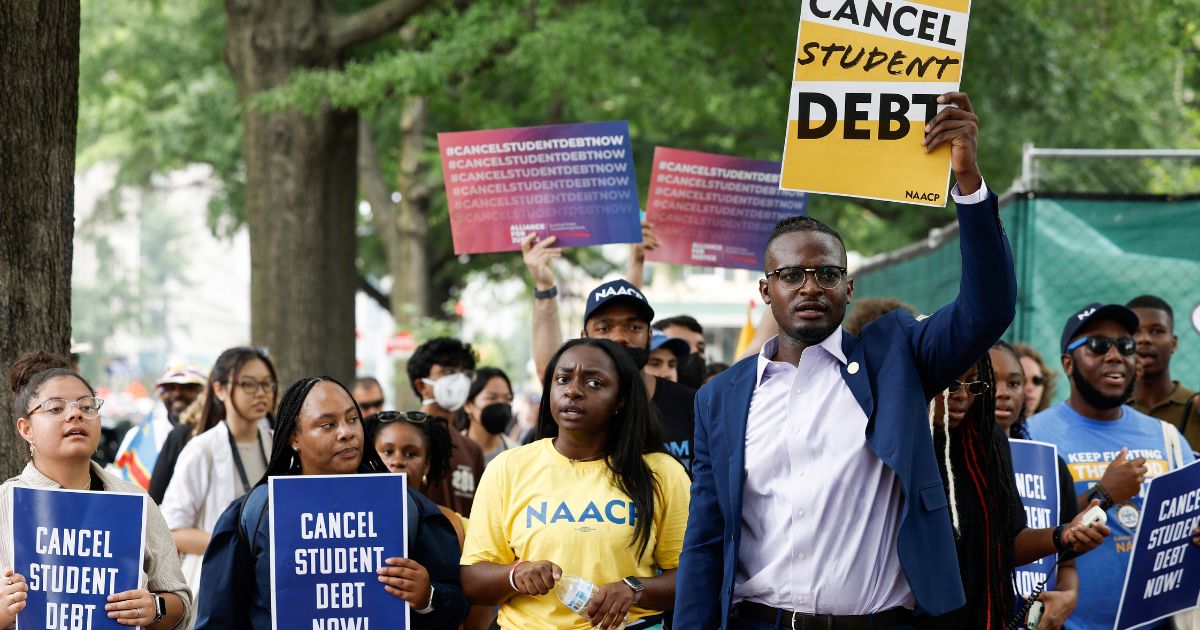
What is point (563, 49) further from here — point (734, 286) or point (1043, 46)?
point (734, 286)

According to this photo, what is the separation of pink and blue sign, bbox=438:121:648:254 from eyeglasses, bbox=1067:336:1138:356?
2420mm

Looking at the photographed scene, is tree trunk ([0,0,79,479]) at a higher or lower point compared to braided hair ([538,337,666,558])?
higher

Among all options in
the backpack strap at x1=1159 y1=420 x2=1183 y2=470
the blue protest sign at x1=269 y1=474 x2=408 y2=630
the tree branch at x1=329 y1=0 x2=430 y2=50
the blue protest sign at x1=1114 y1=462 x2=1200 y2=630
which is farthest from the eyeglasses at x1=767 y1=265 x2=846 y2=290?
the tree branch at x1=329 y1=0 x2=430 y2=50

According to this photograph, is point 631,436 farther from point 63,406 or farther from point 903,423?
point 63,406

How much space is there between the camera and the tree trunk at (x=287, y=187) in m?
13.6

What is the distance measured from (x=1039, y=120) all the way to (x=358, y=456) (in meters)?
16.6

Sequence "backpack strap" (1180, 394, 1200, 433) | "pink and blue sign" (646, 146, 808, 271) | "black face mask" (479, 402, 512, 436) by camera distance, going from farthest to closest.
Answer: "pink and blue sign" (646, 146, 808, 271)
"black face mask" (479, 402, 512, 436)
"backpack strap" (1180, 394, 1200, 433)

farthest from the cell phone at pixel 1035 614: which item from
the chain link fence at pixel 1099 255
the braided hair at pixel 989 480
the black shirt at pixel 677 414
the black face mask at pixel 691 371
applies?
the chain link fence at pixel 1099 255

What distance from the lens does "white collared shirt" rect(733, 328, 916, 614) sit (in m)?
4.05

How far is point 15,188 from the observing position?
6.18 m

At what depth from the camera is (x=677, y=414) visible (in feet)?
20.2

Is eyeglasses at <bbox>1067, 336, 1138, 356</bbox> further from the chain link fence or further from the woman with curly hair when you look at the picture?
the chain link fence

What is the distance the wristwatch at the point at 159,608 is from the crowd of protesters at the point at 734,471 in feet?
0.04

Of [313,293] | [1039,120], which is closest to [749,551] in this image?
[313,293]
